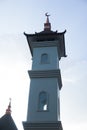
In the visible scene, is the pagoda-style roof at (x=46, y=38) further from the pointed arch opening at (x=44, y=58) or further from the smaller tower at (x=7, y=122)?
the smaller tower at (x=7, y=122)

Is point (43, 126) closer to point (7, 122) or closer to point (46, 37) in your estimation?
point (7, 122)

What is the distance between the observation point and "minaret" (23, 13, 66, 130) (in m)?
15.2

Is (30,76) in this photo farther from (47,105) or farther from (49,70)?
(47,105)

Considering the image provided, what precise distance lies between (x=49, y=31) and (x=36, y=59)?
9.15 feet

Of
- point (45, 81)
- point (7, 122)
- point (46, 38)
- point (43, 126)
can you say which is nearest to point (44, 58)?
point (46, 38)

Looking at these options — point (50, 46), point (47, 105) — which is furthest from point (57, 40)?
point (47, 105)

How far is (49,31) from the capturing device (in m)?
20.1

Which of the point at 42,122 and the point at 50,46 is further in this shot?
the point at 50,46

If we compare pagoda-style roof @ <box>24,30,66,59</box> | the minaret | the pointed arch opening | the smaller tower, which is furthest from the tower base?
pagoda-style roof @ <box>24,30,66,59</box>

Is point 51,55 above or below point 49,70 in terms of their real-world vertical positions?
above

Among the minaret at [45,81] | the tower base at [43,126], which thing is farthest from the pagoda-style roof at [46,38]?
the tower base at [43,126]

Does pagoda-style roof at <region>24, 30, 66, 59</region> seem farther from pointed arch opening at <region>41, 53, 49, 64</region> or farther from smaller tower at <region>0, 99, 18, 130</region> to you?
smaller tower at <region>0, 99, 18, 130</region>

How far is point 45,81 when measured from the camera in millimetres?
16906

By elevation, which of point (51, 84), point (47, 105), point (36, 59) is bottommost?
point (47, 105)
